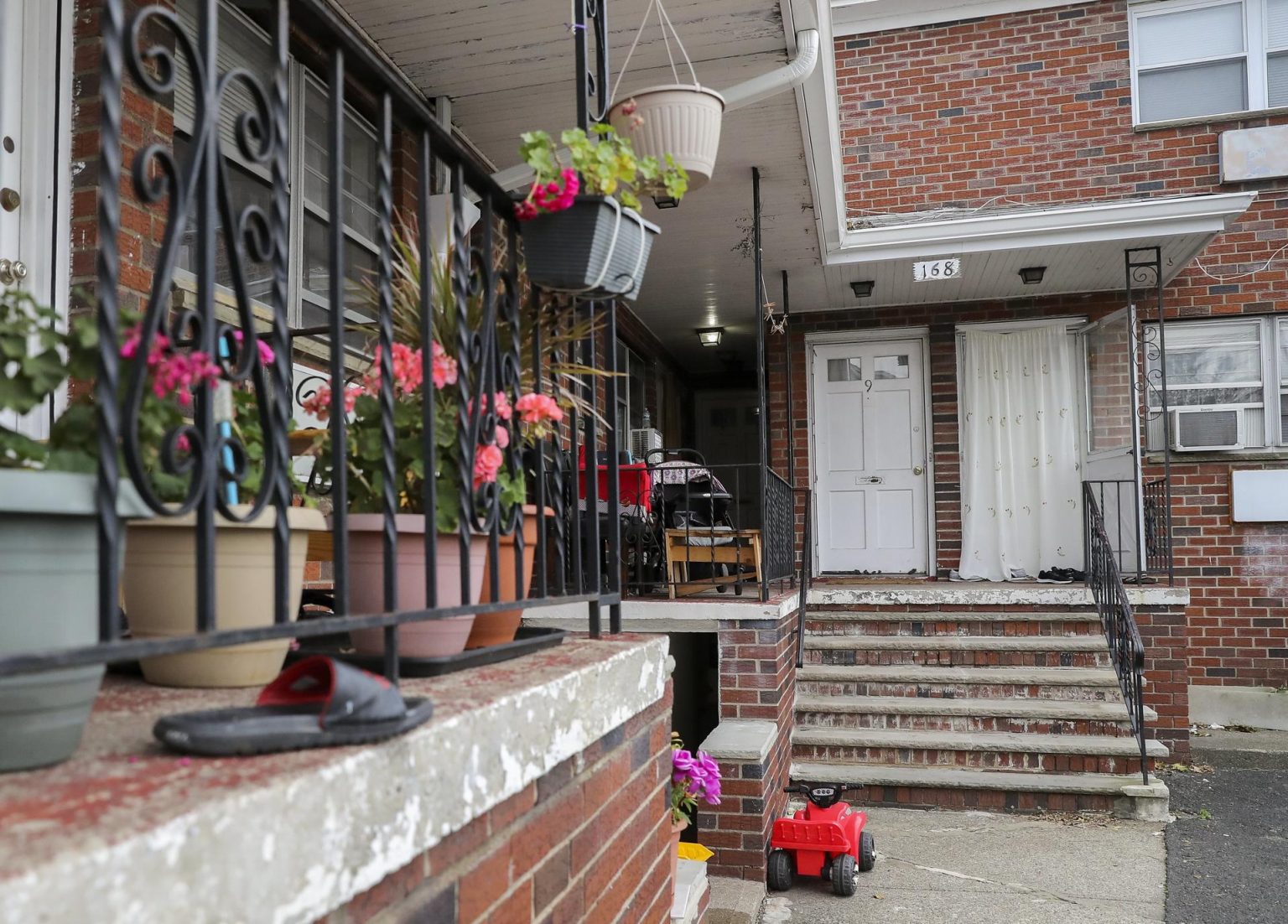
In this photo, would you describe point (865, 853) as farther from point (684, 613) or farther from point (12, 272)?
point (12, 272)

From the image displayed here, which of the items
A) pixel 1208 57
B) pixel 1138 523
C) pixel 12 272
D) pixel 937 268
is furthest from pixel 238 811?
pixel 1208 57

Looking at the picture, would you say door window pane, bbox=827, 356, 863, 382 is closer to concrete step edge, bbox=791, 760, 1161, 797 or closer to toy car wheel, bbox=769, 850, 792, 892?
concrete step edge, bbox=791, 760, 1161, 797

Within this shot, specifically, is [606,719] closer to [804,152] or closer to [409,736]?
[409,736]

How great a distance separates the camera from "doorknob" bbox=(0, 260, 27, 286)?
9.46 feet

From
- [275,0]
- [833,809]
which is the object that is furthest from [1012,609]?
[275,0]

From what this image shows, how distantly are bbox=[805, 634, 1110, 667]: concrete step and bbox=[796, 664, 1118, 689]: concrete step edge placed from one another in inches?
2.3

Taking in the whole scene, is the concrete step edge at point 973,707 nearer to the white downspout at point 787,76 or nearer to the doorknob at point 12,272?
the white downspout at point 787,76

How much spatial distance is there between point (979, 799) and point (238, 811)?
5.82 metres

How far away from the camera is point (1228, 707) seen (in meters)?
8.20

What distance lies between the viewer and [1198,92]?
895cm

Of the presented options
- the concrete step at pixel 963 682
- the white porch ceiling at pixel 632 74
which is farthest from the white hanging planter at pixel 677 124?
the concrete step at pixel 963 682

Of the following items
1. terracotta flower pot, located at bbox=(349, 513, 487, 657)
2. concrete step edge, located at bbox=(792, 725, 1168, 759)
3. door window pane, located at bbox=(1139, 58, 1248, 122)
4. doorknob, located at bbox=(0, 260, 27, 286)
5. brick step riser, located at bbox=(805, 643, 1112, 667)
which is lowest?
concrete step edge, located at bbox=(792, 725, 1168, 759)

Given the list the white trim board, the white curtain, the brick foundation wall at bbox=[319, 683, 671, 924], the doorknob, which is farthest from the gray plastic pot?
the white trim board

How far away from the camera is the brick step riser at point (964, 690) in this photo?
6.38 m
